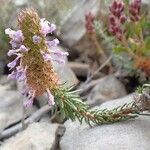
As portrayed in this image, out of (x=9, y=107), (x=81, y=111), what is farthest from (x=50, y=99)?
(x=9, y=107)

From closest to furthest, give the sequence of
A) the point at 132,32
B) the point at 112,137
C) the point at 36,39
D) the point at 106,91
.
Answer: the point at 36,39 → the point at 112,137 → the point at 132,32 → the point at 106,91

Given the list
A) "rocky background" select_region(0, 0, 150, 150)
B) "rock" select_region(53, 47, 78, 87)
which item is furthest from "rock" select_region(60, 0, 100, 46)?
"rock" select_region(53, 47, 78, 87)

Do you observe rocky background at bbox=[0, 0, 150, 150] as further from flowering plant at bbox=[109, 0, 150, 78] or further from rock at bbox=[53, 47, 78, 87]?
flowering plant at bbox=[109, 0, 150, 78]

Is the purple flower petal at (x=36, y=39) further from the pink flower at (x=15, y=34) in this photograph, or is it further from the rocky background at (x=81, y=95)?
the rocky background at (x=81, y=95)

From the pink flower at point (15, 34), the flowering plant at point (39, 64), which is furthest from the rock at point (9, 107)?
the pink flower at point (15, 34)

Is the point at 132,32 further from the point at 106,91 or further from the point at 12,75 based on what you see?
Answer: the point at 12,75

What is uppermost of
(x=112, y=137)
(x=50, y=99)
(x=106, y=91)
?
(x=50, y=99)

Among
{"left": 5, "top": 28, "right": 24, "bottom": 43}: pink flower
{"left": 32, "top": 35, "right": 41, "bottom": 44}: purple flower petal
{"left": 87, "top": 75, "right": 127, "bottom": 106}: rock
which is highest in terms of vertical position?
{"left": 5, "top": 28, "right": 24, "bottom": 43}: pink flower
